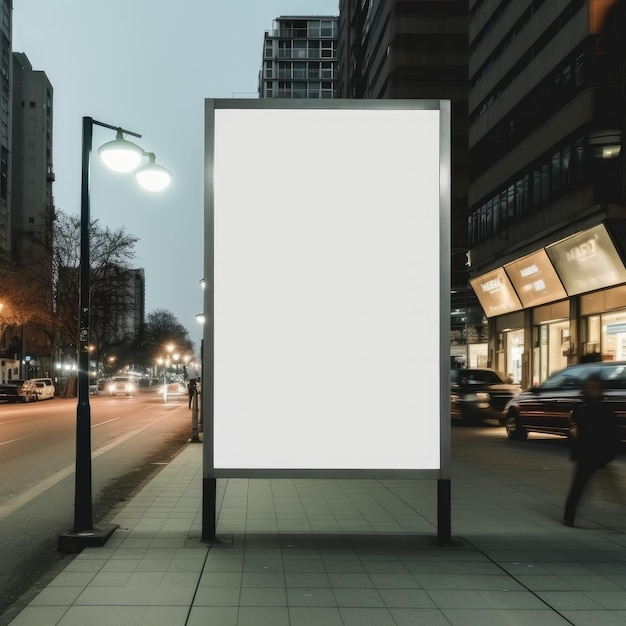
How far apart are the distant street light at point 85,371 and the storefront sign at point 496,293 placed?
2551 cm

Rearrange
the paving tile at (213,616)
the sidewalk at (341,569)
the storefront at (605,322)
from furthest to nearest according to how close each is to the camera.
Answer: the storefront at (605,322) → the sidewalk at (341,569) → the paving tile at (213,616)

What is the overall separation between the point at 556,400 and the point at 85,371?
12.5 m

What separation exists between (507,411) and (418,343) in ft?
41.7

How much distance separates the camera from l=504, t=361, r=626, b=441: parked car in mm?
14602

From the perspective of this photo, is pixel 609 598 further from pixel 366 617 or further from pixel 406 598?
pixel 366 617

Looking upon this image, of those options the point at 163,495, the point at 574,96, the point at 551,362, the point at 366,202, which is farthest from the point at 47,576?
the point at 551,362

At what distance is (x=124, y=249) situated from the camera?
55219 millimetres

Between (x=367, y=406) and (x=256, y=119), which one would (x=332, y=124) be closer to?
(x=256, y=119)

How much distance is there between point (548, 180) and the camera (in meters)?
26.2

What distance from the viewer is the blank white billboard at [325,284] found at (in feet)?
22.0

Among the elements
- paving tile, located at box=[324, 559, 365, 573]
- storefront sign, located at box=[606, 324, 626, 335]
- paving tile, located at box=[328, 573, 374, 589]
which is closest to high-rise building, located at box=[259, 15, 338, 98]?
storefront sign, located at box=[606, 324, 626, 335]

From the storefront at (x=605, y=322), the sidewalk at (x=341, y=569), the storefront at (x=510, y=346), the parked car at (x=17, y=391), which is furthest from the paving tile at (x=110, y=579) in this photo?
the parked car at (x=17, y=391)

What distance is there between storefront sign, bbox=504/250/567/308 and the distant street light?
70.2 feet

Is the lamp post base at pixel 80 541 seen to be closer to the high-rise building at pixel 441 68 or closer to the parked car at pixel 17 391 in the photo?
the parked car at pixel 17 391
